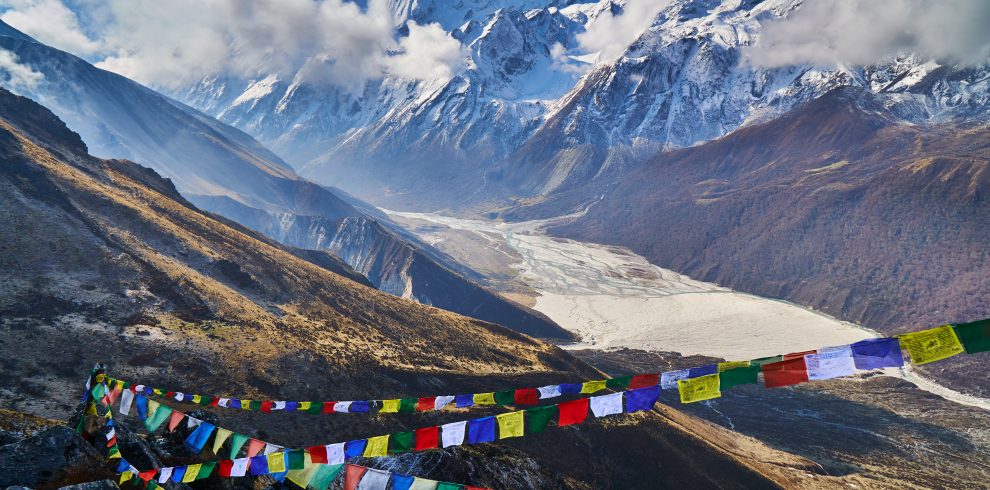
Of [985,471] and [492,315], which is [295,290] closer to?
[492,315]

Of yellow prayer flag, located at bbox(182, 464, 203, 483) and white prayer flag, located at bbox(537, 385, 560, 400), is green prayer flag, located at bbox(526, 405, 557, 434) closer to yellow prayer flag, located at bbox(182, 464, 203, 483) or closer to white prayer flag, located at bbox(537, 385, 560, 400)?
white prayer flag, located at bbox(537, 385, 560, 400)

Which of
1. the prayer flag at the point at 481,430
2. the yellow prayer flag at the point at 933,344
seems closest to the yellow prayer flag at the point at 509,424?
the prayer flag at the point at 481,430

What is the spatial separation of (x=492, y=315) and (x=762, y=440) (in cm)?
7514

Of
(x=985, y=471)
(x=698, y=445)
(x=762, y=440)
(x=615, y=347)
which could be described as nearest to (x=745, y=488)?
(x=698, y=445)

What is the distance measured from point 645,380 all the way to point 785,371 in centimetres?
367

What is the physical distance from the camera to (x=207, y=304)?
4588cm

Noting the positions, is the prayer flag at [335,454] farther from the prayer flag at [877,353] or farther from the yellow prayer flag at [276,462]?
the prayer flag at [877,353]

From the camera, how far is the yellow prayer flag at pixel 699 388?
12.5 meters

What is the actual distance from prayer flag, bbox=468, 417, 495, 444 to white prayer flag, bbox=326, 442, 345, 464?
3770 mm

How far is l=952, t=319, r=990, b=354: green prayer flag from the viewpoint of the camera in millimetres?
10555

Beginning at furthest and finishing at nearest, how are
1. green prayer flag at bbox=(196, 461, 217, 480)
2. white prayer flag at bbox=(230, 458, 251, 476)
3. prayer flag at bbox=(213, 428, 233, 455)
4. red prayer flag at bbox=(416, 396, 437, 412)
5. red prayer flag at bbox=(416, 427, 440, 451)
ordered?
red prayer flag at bbox=(416, 396, 437, 412) < prayer flag at bbox=(213, 428, 233, 455) < white prayer flag at bbox=(230, 458, 251, 476) < red prayer flag at bbox=(416, 427, 440, 451) < green prayer flag at bbox=(196, 461, 217, 480)

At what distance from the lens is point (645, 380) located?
569 inches

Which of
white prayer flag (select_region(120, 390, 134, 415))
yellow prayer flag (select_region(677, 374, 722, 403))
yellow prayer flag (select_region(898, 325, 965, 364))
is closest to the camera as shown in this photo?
yellow prayer flag (select_region(898, 325, 965, 364))

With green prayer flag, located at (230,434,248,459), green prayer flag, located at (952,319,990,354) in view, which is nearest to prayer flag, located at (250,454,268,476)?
green prayer flag, located at (230,434,248,459)
